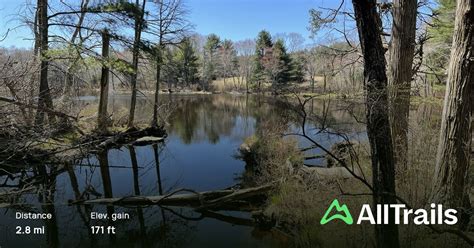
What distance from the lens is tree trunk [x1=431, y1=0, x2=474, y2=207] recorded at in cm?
488

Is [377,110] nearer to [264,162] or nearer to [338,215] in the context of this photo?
[338,215]

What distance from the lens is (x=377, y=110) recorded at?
12.5 ft

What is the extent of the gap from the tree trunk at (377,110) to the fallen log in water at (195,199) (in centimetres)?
423

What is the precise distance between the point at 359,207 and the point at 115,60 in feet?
37.9

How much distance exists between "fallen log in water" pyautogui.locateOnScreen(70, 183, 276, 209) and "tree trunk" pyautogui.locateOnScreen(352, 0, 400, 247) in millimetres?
4227

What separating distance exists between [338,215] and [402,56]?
318cm

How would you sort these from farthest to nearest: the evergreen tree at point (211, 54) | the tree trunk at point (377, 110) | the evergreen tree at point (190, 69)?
the evergreen tree at point (211, 54)
the evergreen tree at point (190, 69)
the tree trunk at point (377, 110)

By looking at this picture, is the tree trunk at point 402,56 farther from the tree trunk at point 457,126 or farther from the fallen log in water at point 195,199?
the fallen log in water at point 195,199

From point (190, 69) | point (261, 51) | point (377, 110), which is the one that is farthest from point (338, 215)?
point (190, 69)

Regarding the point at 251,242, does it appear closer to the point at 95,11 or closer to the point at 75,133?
the point at 75,133

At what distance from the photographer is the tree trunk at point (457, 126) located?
4875mm

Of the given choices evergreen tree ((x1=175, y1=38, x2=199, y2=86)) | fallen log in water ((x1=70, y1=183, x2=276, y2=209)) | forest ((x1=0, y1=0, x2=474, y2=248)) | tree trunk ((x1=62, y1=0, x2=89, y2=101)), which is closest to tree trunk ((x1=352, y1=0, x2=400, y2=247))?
forest ((x1=0, y1=0, x2=474, y2=248))

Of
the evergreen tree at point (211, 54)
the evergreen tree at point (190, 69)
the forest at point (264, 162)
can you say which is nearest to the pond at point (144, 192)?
the forest at point (264, 162)

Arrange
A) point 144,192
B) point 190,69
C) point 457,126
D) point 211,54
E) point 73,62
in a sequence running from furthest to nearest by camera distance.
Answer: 1. point 211,54
2. point 190,69
3. point 73,62
4. point 144,192
5. point 457,126
